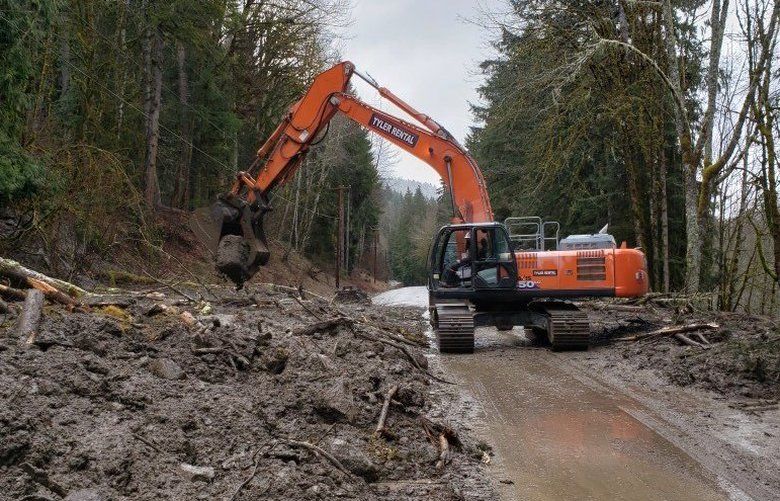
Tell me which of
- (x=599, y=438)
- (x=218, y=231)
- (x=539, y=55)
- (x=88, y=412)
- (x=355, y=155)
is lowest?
(x=599, y=438)

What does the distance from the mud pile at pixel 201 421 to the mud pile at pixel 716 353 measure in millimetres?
3316

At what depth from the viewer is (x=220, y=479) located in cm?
376

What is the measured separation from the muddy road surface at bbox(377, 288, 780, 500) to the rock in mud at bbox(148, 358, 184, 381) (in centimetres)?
264

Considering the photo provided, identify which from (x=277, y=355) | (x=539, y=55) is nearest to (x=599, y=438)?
(x=277, y=355)

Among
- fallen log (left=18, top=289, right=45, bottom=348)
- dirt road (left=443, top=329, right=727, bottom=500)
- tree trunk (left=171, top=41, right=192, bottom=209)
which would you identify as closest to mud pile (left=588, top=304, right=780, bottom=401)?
dirt road (left=443, top=329, right=727, bottom=500)

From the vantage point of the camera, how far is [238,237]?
12094mm

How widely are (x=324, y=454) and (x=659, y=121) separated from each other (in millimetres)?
14111

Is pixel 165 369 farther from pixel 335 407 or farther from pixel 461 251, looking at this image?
pixel 461 251

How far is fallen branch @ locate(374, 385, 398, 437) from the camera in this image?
16.9 ft

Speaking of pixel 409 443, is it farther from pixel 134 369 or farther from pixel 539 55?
pixel 539 55

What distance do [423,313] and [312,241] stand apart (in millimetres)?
29231

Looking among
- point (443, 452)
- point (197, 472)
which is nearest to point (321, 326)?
point (443, 452)

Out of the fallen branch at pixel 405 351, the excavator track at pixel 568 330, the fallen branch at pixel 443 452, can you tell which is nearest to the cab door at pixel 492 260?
the excavator track at pixel 568 330

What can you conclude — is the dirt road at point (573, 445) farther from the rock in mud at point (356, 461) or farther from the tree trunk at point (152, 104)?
the tree trunk at point (152, 104)
